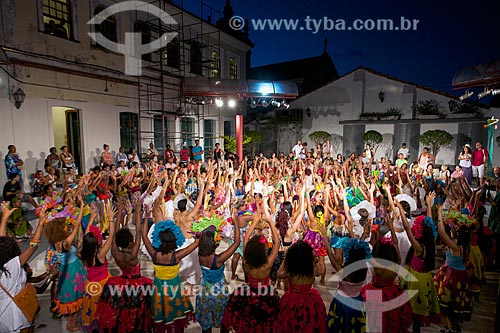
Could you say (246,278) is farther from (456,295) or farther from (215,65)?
(215,65)

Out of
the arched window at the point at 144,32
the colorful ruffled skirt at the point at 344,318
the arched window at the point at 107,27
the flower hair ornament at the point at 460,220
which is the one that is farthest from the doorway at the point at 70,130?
the flower hair ornament at the point at 460,220

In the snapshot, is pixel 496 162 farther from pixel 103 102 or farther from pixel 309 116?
pixel 103 102

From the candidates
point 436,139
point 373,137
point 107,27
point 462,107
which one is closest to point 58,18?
point 107,27

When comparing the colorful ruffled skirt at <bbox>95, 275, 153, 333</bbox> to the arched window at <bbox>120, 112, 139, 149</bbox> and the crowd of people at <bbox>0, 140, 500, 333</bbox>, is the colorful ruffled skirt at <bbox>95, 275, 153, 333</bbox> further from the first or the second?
the arched window at <bbox>120, 112, 139, 149</bbox>

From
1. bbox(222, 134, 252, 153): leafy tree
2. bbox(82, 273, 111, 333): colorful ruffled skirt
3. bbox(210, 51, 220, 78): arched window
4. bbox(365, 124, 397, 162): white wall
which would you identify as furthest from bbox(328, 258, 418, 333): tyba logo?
bbox(210, 51, 220, 78): arched window

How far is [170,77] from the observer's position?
1474 centimetres

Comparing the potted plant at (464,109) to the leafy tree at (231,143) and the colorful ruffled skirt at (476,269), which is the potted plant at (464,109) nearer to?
the leafy tree at (231,143)

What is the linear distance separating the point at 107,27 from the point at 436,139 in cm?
1584

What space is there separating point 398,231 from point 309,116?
16.2 meters

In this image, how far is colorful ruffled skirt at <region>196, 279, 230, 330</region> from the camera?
123 inches

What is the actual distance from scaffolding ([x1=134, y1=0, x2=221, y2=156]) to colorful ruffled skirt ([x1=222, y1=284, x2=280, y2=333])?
10841 mm

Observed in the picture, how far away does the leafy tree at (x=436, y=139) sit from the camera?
14.5 meters

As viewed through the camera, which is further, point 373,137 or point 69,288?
point 373,137

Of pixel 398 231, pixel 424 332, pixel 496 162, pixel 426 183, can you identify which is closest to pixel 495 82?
pixel 426 183
